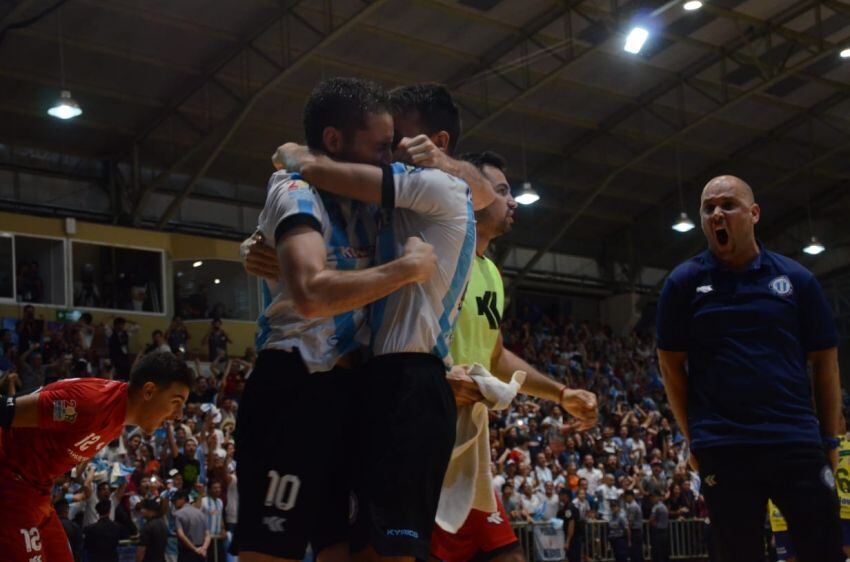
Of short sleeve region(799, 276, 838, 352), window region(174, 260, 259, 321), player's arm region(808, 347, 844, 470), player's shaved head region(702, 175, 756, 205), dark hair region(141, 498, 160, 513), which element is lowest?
dark hair region(141, 498, 160, 513)

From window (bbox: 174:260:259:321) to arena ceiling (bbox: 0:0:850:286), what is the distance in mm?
1488

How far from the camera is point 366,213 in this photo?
392 centimetres

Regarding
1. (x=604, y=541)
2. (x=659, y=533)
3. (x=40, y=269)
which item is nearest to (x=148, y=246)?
(x=40, y=269)

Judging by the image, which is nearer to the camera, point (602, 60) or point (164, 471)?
point (164, 471)

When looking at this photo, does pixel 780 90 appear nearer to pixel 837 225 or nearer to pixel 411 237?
pixel 837 225

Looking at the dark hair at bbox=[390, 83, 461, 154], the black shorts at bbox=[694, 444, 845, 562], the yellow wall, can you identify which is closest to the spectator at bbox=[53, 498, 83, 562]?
the black shorts at bbox=[694, 444, 845, 562]

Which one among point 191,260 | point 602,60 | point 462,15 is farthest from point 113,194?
point 602,60

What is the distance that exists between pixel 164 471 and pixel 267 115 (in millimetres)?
11592

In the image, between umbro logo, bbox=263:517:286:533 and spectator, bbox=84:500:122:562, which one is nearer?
umbro logo, bbox=263:517:286:533

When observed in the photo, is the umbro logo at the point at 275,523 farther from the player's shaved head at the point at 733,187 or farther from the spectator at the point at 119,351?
the spectator at the point at 119,351

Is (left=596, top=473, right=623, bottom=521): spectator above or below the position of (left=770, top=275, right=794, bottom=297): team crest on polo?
below

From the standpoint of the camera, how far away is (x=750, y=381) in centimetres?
502

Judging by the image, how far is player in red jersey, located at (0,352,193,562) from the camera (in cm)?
590

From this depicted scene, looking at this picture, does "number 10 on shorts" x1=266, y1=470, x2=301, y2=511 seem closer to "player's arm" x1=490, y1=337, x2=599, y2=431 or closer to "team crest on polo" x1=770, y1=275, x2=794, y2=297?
"player's arm" x1=490, y1=337, x2=599, y2=431
